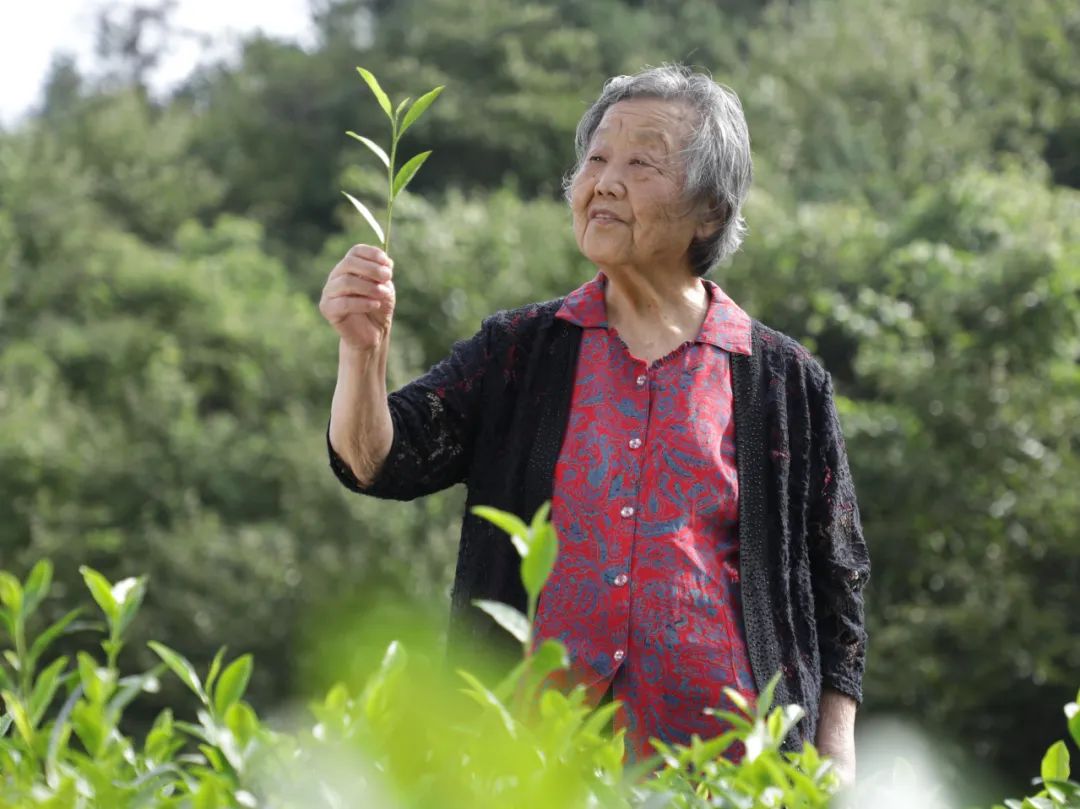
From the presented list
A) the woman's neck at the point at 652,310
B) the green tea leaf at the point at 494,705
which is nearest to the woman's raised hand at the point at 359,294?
the woman's neck at the point at 652,310

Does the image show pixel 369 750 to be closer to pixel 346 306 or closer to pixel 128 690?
pixel 128 690

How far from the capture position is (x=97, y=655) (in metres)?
16.3

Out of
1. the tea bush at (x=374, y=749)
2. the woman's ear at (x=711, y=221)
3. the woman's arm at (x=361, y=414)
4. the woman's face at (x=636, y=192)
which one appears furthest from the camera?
the woman's ear at (x=711, y=221)

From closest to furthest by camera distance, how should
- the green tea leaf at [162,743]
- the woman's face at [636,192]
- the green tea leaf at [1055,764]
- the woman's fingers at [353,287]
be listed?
the green tea leaf at [162,743] → the green tea leaf at [1055,764] → the woman's fingers at [353,287] → the woman's face at [636,192]

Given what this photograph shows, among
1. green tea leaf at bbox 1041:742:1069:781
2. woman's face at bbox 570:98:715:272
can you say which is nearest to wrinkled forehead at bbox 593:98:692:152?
woman's face at bbox 570:98:715:272

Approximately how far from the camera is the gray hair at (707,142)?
116 inches

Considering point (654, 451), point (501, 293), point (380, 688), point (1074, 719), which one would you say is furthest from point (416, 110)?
point (501, 293)

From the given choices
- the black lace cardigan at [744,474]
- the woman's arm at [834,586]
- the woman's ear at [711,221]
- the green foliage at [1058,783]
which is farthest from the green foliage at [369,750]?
the woman's ear at [711,221]

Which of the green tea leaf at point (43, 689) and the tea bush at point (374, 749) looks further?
the green tea leaf at point (43, 689)

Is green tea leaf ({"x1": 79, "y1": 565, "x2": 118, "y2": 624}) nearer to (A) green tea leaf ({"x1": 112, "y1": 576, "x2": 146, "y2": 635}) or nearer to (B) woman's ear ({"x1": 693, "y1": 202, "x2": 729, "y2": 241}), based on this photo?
(A) green tea leaf ({"x1": 112, "y1": 576, "x2": 146, "y2": 635})

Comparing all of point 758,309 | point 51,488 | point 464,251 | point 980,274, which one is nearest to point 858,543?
point 980,274

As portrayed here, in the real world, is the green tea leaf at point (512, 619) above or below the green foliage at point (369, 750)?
above

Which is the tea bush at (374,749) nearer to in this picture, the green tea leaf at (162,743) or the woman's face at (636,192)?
the green tea leaf at (162,743)

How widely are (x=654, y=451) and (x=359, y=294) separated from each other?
57cm
